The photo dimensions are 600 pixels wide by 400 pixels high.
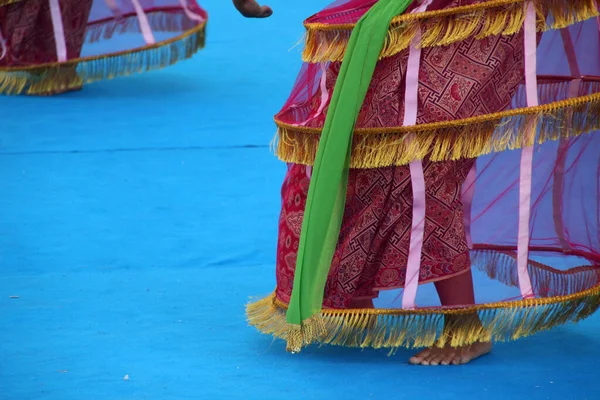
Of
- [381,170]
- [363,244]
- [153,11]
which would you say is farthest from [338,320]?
[153,11]

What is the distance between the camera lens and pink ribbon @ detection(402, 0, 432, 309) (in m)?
2.57

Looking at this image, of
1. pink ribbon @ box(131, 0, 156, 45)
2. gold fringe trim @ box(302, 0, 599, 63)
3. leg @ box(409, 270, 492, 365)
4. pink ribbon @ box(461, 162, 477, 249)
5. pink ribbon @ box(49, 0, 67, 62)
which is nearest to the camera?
gold fringe trim @ box(302, 0, 599, 63)

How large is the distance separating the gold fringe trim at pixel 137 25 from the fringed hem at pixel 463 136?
3.55 m

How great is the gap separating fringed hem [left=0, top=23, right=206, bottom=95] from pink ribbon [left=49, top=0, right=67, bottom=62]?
0.15 feet

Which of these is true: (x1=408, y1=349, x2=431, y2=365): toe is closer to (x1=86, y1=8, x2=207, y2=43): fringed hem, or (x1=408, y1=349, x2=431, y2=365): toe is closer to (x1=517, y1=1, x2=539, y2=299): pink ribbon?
(x1=517, y1=1, x2=539, y2=299): pink ribbon

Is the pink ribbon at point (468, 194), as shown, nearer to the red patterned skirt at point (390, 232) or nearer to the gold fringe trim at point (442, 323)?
the red patterned skirt at point (390, 232)

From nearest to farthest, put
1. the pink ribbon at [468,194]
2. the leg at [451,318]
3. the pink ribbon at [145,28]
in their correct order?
the leg at [451,318] < the pink ribbon at [468,194] < the pink ribbon at [145,28]

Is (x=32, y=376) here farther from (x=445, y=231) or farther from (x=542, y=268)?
(x=542, y=268)

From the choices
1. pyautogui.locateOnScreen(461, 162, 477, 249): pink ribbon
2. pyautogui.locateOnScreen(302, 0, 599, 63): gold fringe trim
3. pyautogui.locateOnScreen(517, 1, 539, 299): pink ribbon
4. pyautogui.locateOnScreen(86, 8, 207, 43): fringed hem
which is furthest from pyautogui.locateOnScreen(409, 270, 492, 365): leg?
pyautogui.locateOnScreen(86, 8, 207, 43): fringed hem

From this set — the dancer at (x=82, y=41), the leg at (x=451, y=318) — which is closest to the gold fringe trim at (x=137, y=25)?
the dancer at (x=82, y=41)

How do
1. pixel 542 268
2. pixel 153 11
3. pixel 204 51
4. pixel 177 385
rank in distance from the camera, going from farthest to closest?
pixel 204 51 → pixel 153 11 → pixel 542 268 → pixel 177 385

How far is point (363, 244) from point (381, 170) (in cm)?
17

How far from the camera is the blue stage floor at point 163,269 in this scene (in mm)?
2555

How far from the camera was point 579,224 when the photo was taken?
2893 mm
